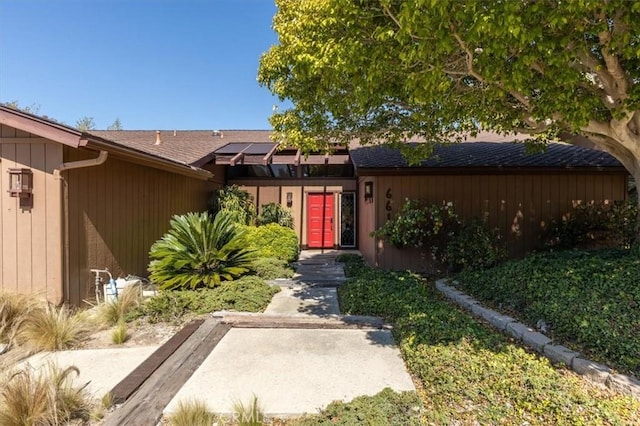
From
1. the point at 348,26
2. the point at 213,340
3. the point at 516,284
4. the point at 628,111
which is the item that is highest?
the point at 348,26

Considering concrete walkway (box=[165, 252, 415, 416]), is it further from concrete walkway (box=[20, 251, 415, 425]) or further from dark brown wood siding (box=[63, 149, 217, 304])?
dark brown wood siding (box=[63, 149, 217, 304])

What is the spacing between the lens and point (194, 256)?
6.24 metres

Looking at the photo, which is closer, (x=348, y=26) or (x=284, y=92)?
(x=348, y=26)

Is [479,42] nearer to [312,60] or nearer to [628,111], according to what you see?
[312,60]

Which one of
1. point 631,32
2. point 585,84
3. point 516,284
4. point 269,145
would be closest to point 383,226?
point 516,284

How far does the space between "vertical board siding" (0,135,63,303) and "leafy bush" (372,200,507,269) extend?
6235 millimetres

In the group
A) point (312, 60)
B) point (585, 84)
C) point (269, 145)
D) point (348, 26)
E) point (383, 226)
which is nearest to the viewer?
point (348, 26)

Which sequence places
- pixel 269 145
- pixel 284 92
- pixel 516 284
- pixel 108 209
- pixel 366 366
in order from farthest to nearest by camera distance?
pixel 269 145 < pixel 108 209 < pixel 284 92 < pixel 516 284 < pixel 366 366

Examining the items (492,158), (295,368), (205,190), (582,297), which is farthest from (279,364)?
(205,190)

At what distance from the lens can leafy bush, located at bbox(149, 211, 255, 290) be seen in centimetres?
617

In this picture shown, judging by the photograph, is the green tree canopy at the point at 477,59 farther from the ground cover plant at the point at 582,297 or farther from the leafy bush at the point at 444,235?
the leafy bush at the point at 444,235

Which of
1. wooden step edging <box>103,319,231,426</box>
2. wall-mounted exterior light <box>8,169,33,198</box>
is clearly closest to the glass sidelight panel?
wooden step edging <box>103,319,231,426</box>

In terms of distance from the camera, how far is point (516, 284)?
5109 millimetres

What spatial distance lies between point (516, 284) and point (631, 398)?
93.5 inches
